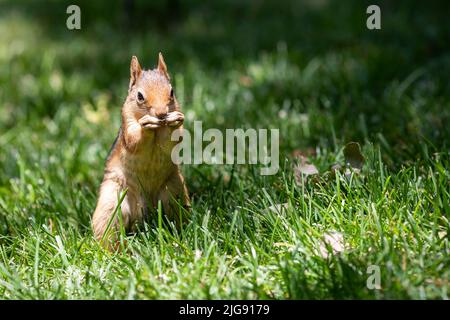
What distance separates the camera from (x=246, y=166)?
314 centimetres

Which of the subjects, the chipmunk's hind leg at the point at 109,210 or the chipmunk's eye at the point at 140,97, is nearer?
the chipmunk's eye at the point at 140,97

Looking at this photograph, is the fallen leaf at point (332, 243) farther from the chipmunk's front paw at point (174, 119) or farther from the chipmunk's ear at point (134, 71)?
the chipmunk's ear at point (134, 71)

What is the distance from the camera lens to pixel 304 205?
238 centimetres

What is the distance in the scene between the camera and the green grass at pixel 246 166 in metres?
2.11

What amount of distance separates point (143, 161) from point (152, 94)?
27 centimetres

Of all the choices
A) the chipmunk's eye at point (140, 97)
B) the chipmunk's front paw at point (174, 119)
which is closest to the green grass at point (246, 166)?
the chipmunk's front paw at point (174, 119)

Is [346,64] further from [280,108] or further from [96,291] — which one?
[96,291]

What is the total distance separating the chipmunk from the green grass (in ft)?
0.28

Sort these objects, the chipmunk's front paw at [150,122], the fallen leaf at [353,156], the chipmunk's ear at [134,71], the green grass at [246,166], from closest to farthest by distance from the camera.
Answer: the green grass at [246,166] → the chipmunk's front paw at [150,122] → the chipmunk's ear at [134,71] → the fallen leaf at [353,156]

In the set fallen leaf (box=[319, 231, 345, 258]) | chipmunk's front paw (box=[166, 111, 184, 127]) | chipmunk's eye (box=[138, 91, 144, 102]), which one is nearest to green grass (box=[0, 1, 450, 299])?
fallen leaf (box=[319, 231, 345, 258])

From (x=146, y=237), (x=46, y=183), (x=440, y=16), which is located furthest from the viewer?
(x=440, y=16)

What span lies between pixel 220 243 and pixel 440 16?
14.4 ft

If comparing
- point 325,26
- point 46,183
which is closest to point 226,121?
point 46,183

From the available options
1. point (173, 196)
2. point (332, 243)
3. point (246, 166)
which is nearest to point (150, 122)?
point (173, 196)
